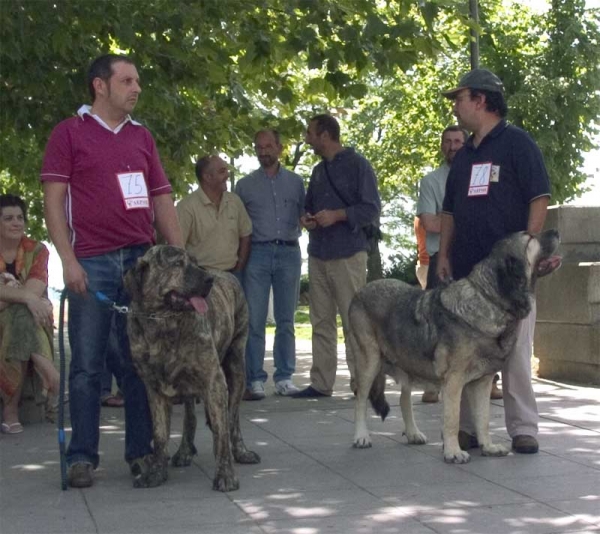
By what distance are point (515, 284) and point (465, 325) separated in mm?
401

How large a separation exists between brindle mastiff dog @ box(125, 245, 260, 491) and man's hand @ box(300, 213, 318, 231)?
3.53 metres

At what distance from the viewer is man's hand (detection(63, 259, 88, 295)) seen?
6.94 meters

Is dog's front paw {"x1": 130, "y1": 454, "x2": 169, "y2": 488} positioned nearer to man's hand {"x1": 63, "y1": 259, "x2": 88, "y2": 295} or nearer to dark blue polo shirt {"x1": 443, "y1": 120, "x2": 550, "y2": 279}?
man's hand {"x1": 63, "y1": 259, "x2": 88, "y2": 295}

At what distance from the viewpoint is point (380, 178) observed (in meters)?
45.7

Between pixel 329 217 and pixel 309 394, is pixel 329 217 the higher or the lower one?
the higher one

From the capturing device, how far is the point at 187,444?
7832 mm

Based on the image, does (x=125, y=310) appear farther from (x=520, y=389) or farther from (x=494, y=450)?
(x=520, y=389)

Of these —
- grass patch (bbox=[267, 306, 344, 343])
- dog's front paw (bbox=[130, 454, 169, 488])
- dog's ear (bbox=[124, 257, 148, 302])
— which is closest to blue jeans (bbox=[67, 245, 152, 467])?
dog's front paw (bbox=[130, 454, 169, 488])

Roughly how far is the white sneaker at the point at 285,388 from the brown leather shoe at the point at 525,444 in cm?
375

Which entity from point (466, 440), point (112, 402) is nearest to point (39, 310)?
point (112, 402)

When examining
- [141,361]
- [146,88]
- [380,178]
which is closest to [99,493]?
[141,361]

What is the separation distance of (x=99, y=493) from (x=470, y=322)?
243cm

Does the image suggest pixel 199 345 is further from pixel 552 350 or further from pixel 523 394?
pixel 552 350

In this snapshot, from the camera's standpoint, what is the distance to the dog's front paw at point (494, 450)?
25.9ft
